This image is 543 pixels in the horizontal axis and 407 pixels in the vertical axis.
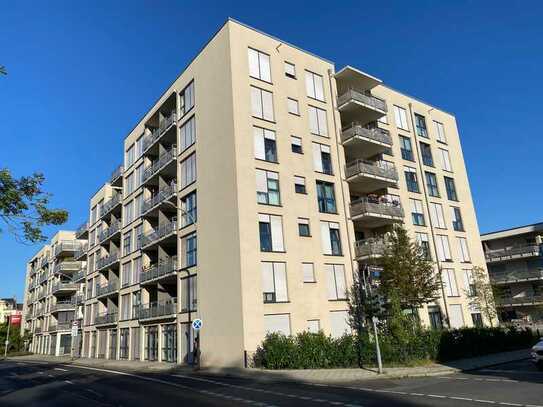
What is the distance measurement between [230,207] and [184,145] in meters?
9.95

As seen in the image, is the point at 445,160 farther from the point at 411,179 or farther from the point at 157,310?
the point at 157,310

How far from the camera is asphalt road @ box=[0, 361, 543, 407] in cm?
1245

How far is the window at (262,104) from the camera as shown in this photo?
3017 centimetres

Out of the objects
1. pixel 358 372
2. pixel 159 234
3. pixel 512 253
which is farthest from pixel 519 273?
pixel 159 234

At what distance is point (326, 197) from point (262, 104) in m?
8.26

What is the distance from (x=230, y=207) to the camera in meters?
27.2

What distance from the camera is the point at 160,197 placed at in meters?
36.2

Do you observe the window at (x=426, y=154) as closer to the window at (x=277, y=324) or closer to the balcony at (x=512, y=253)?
the balcony at (x=512, y=253)

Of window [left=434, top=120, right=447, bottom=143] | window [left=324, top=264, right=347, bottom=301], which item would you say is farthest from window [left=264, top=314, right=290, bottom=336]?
window [left=434, top=120, right=447, bottom=143]

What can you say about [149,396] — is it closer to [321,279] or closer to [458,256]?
[321,279]

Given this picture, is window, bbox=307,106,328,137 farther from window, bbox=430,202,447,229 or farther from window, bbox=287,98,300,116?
window, bbox=430,202,447,229

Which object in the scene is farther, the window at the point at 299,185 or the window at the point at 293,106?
the window at the point at 293,106

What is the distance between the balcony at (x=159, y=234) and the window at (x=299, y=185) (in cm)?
1023

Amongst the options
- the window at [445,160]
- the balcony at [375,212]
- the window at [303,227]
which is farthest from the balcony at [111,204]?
the window at [445,160]
